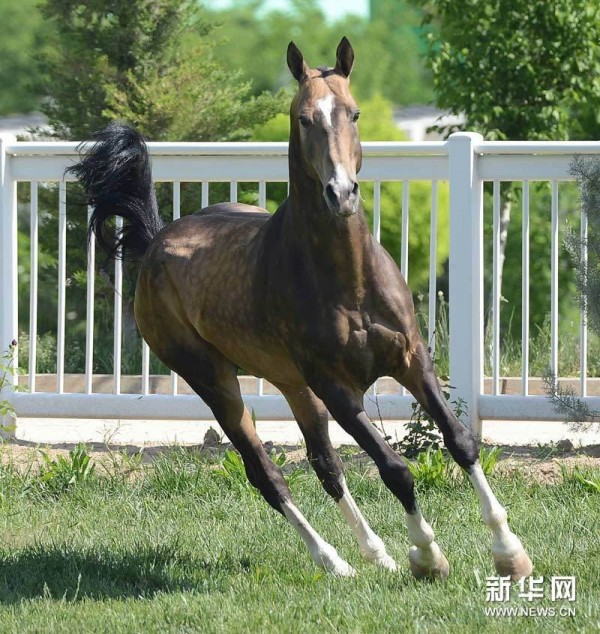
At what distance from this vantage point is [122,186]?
18.6 ft

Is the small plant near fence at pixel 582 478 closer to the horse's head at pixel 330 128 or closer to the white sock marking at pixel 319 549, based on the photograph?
the white sock marking at pixel 319 549

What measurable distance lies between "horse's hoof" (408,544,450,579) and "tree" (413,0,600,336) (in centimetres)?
616

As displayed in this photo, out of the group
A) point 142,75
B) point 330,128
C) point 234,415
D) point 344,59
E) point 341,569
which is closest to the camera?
point 330,128

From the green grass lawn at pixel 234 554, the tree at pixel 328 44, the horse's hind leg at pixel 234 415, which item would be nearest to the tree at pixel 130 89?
the green grass lawn at pixel 234 554

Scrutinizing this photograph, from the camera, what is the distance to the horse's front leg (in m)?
4.39

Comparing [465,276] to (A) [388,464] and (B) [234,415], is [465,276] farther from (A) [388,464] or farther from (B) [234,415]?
(A) [388,464]

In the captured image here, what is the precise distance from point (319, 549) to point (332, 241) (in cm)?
127

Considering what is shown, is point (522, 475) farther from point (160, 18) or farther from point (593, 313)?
point (160, 18)

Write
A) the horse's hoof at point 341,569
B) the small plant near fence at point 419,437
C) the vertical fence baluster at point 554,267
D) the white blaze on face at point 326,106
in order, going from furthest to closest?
the vertical fence baluster at point 554,267, the small plant near fence at point 419,437, the horse's hoof at point 341,569, the white blaze on face at point 326,106

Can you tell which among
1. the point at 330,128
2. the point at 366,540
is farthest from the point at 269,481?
the point at 330,128

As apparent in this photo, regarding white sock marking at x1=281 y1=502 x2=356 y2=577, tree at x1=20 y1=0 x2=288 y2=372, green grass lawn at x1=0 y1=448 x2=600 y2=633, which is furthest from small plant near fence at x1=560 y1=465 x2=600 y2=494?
tree at x1=20 y1=0 x2=288 y2=372

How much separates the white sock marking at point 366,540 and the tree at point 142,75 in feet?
19.6

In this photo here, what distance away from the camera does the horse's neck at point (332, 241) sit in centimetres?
436

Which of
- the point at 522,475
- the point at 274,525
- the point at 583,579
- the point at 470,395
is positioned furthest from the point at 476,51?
the point at 583,579
